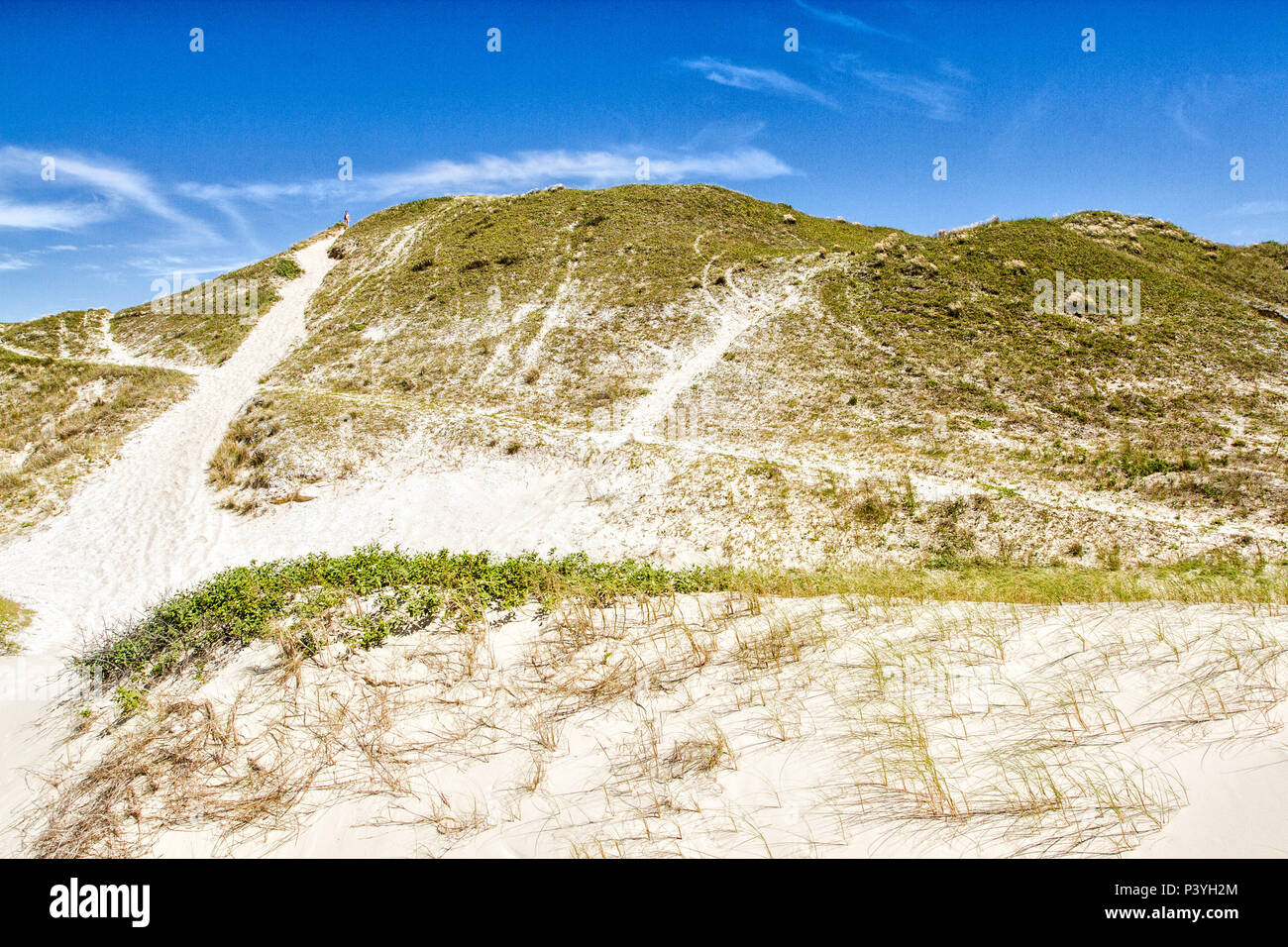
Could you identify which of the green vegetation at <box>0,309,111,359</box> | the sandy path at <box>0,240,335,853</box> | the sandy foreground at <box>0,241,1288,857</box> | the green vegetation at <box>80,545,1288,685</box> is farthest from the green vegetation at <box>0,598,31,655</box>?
the green vegetation at <box>0,309,111,359</box>

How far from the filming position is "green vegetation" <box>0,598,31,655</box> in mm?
11977

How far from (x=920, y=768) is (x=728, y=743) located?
1749 mm

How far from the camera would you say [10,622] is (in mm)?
13109

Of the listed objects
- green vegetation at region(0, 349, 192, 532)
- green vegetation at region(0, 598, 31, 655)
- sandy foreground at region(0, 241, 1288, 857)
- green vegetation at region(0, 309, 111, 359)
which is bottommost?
green vegetation at region(0, 598, 31, 655)

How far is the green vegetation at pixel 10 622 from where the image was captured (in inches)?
472

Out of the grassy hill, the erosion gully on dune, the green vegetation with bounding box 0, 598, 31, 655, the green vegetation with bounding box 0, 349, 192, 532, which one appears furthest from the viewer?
the green vegetation with bounding box 0, 349, 192, 532

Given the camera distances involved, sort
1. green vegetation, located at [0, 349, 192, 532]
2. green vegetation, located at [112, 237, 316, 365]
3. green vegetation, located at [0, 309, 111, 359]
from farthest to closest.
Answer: green vegetation, located at [0, 309, 111, 359]
green vegetation, located at [112, 237, 316, 365]
green vegetation, located at [0, 349, 192, 532]

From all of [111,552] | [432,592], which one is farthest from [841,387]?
[111,552]

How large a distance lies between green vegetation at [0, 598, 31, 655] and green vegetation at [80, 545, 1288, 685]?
530cm

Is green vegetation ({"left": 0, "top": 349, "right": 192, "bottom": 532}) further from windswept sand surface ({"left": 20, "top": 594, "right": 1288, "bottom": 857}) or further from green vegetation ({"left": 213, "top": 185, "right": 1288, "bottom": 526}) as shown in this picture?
windswept sand surface ({"left": 20, "top": 594, "right": 1288, "bottom": 857})

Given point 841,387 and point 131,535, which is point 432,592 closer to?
point 131,535

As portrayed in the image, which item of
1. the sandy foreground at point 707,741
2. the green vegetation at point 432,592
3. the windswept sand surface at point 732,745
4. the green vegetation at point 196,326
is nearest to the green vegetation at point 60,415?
the green vegetation at point 196,326
